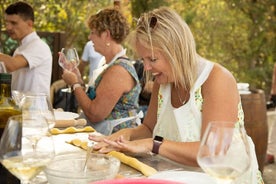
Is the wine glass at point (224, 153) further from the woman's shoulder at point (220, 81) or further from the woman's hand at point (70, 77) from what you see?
the woman's hand at point (70, 77)

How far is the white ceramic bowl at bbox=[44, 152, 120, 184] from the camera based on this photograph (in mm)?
1337

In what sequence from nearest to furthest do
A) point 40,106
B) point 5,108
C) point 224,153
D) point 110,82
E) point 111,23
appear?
point 224,153 → point 5,108 → point 40,106 → point 110,82 → point 111,23

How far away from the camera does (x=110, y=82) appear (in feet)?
9.26

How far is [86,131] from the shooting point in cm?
226

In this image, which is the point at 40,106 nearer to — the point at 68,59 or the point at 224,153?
the point at 224,153

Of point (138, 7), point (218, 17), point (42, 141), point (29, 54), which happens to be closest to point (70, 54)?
point (29, 54)

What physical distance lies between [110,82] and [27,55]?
1.01m

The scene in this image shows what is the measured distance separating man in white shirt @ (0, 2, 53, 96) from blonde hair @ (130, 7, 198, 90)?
68.6 inches

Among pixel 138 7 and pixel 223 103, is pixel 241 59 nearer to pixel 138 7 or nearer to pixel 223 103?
pixel 138 7

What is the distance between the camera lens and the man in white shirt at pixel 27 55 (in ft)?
11.8

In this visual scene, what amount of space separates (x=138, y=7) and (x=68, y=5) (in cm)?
111

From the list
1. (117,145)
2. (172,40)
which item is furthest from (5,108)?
(172,40)

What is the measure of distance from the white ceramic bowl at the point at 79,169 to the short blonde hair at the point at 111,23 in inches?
60.5

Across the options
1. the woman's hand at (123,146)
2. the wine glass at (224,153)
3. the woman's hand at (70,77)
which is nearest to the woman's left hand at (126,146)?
the woman's hand at (123,146)
